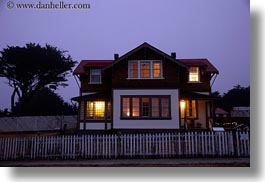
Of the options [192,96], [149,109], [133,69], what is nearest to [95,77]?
[133,69]

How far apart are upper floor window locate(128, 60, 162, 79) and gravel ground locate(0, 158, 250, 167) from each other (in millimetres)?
3303

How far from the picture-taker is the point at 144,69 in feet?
27.6

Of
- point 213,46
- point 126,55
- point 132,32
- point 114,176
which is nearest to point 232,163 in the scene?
point 114,176

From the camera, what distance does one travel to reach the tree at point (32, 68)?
20.6 feet

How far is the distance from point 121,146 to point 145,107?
261 cm

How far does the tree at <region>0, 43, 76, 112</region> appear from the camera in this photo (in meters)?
6.27

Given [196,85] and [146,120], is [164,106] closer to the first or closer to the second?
[146,120]

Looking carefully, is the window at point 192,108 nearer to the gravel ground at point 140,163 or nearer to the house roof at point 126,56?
the house roof at point 126,56

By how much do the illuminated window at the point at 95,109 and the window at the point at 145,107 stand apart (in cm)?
126

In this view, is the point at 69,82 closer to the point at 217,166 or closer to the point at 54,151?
the point at 54,151

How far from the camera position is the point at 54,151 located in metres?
5.88

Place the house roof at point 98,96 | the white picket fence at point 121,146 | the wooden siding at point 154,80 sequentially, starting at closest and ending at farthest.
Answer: the white picket fence at point 121,146 < the wooden siding at point 154,80 < the house roof at point 98,96

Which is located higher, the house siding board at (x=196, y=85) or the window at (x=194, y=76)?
the window at (x=194, y=76)

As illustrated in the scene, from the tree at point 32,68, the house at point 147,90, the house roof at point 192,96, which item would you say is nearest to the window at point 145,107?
the house at point 147,90
